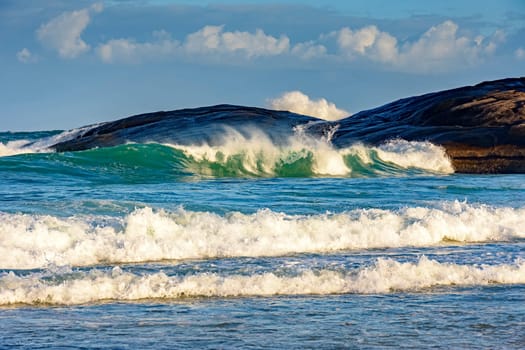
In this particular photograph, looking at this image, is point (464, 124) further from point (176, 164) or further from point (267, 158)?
point (176, 164)

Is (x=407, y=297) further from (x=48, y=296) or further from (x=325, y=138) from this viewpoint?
(x=325, y=138)

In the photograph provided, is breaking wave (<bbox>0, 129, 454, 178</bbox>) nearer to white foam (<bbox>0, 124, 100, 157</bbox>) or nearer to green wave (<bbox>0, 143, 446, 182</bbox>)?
green wave (<bbox>0, 143, 446, 182</bbox>)

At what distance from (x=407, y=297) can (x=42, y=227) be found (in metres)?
5.85

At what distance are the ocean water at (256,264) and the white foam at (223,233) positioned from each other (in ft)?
0.10

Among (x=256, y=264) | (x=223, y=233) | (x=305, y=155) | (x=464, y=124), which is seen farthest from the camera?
(x=464, y=124)

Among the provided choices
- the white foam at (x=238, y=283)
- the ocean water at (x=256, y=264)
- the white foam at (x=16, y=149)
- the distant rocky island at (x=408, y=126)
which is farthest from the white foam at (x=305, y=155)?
the white foam at (x=238, y=283)

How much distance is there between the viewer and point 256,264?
1313 cm

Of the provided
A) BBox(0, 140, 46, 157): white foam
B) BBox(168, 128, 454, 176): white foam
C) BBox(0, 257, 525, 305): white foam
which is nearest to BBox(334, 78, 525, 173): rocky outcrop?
BBox(168, 128, 454, 176): white foam

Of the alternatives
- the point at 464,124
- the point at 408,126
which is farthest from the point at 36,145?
the point at 464,124

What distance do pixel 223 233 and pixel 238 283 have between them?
13.6ft

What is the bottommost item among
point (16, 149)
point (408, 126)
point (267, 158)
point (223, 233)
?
point (223, 233)

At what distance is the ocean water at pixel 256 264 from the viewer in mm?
8914

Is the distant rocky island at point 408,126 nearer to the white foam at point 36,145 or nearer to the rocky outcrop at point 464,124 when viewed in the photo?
the rocky outcrop at point 464,124

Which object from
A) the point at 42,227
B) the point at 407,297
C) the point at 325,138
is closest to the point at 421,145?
the point at 325,138
